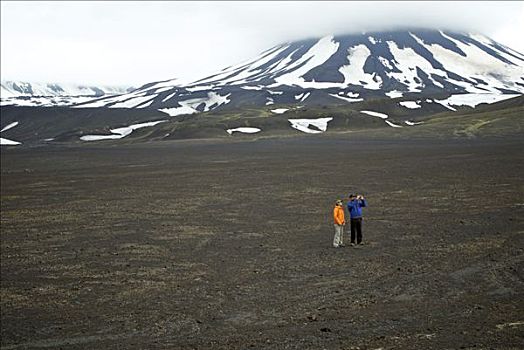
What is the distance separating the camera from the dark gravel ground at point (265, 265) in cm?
1079

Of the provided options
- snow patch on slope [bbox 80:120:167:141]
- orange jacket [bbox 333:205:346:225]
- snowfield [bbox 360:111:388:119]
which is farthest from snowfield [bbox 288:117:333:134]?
orange jacket [bbox 333:205:346:225]

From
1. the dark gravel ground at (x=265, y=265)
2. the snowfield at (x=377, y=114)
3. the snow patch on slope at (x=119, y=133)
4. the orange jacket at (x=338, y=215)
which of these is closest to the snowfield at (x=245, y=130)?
the snow patch on slope at (x=119, y=133)

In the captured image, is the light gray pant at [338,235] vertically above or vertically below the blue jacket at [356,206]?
below

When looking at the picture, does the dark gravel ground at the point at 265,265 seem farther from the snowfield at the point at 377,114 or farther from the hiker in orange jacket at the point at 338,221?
the snowfield at the point at 377,114

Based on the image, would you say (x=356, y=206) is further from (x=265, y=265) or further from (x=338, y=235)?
(x=265, y=265)

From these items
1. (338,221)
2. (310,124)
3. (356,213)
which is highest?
(310,124)

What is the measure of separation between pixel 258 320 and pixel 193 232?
9.45 metres

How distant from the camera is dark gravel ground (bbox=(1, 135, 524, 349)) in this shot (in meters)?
10.8

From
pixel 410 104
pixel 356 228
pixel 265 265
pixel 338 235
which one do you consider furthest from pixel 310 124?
pixel 265 265

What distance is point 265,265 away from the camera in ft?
51.7

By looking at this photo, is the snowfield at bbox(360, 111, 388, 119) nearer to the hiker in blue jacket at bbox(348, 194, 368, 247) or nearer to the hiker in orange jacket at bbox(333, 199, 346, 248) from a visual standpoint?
the hiker in blue jacket at bbox(348, 194, 368, 247)

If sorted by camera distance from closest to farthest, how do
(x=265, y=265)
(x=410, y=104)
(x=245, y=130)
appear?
(x=265, y=265) → (x=245, y=130) → (x=410, y=104)

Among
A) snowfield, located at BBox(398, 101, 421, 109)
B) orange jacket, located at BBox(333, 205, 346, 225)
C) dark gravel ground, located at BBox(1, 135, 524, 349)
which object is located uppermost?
snowfield, located at BBox(398, 101, 421, 109)

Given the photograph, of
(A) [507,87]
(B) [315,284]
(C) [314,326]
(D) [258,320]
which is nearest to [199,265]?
(B) [315,284]
